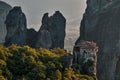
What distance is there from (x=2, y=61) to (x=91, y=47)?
30.2 meters

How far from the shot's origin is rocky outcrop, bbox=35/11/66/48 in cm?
17925

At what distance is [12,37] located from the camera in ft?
581

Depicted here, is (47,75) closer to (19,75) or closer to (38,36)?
(19,75)

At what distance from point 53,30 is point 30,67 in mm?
87153

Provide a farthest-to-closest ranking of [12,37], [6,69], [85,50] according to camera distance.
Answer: [12,37]
[85,50]
[6,69]

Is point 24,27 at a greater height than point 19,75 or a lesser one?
greater

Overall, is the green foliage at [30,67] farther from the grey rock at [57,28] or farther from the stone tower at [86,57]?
the grey rock at [57,28]

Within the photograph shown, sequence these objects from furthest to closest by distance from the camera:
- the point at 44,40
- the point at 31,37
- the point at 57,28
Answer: the point at 57,28, the point at 31,37, the point at 44,40

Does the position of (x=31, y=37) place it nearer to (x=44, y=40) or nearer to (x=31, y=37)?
(x=31, y=37)

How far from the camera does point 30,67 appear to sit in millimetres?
106188

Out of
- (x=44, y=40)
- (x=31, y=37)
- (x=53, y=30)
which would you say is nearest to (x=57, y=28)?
(x=53, y=30)

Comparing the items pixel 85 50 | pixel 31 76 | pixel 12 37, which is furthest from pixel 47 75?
pixel 12 37

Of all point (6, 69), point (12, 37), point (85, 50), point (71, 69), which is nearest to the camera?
point (6, 69)

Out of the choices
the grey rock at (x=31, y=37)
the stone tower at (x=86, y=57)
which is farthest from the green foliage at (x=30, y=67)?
the grey rock at (x=31, y=37)
